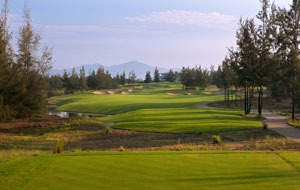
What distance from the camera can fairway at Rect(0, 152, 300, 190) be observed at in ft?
25.5

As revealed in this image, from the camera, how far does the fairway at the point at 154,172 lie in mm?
7762

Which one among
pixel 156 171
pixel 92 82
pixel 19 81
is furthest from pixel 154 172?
pixel 92 82

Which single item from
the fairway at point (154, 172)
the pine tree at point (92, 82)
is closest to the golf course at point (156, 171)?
the fairway at point (154, 172)

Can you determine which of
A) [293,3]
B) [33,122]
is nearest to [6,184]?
[33,122]

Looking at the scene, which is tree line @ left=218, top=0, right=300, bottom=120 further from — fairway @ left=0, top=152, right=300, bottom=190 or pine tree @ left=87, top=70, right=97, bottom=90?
pine tree @ left=87, top=70, right=97, bottom=90

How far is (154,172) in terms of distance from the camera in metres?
8.97

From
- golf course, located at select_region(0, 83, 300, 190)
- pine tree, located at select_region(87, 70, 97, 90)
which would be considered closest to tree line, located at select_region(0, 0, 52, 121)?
golf course, located at select_region(0, 83, 300, 190)

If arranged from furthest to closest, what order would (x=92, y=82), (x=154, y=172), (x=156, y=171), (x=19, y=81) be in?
(x=92, y=82) → (x=19, y=81) → (x=156, y=171) → (x=154, y=172)

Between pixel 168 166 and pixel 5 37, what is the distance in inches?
1055

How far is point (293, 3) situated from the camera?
3372 centimetres

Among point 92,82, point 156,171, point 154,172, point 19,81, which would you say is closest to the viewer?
point 154,172

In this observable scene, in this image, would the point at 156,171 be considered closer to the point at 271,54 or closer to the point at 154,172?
the point at 154,172

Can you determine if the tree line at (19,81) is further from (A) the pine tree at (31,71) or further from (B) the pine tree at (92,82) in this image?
(B) the pine tree at (92,82)

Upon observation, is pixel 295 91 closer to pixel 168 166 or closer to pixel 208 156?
pixel 208 156
